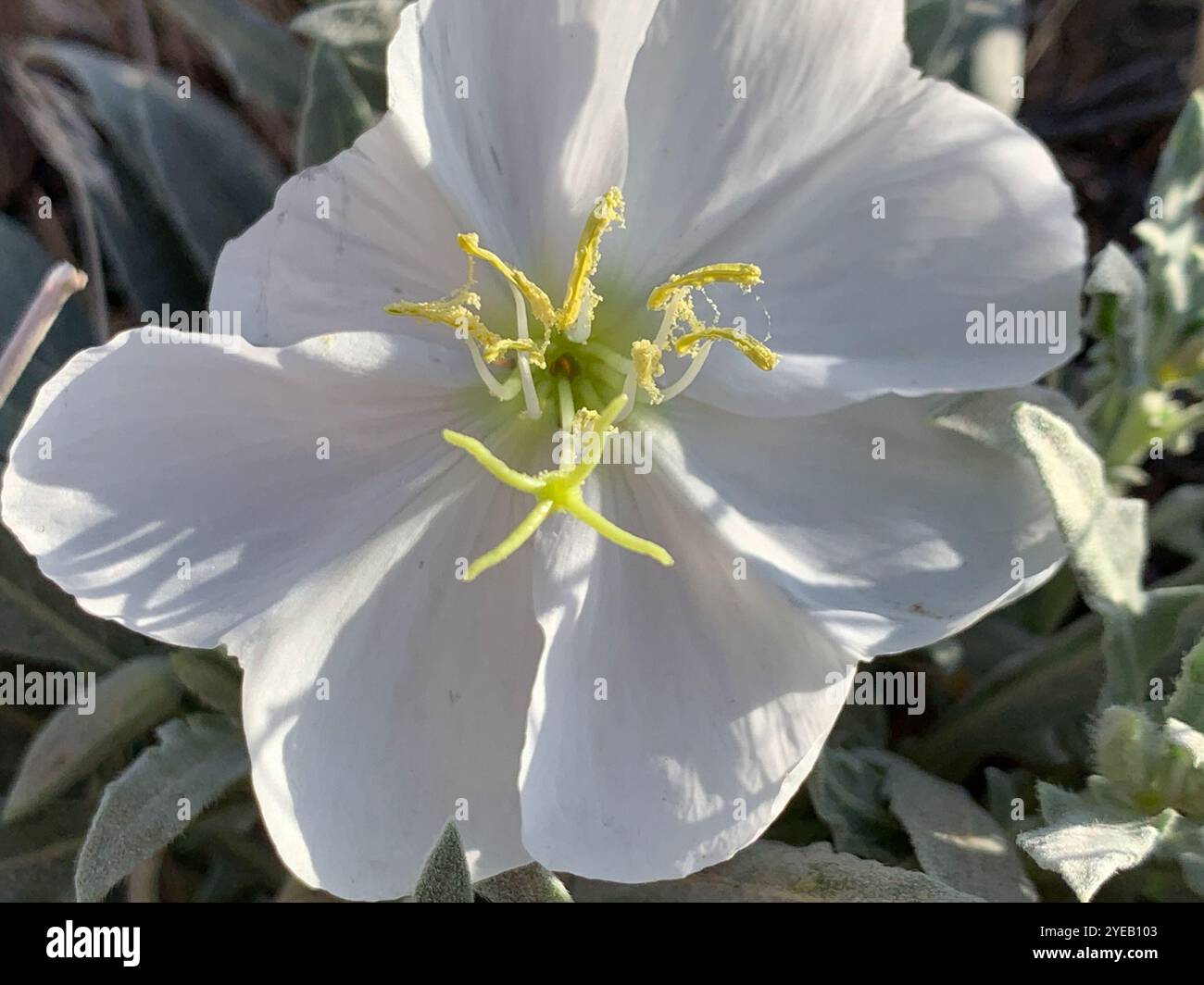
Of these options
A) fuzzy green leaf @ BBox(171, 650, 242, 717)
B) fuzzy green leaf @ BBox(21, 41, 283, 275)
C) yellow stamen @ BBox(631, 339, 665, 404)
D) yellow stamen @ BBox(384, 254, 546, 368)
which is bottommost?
fuzzy green leaf @ BBox(171, 650, 242, 717)

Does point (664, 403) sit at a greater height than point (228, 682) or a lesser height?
greater

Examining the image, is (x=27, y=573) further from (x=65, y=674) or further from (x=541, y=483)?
(x=541, y=483)

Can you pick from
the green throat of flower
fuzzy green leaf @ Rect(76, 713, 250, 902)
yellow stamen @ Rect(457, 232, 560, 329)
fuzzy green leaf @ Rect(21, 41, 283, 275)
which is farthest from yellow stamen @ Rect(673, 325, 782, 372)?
fuzzy green leaf @ Rect(21, 41, 283, 275)

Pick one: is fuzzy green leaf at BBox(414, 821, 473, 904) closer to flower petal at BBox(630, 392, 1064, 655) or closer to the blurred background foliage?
the blurred background foliage

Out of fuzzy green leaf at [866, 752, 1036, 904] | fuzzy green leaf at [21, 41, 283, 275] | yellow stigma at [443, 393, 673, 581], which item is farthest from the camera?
fuzzy green leaf at [21, 41, 283, 275]

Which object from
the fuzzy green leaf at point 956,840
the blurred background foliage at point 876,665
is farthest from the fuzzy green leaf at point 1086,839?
the fuzzy green leaf at point 956,840

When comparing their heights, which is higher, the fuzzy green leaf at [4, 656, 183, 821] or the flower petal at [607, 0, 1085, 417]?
the flower petal at [607, 0, 1085, 417]
